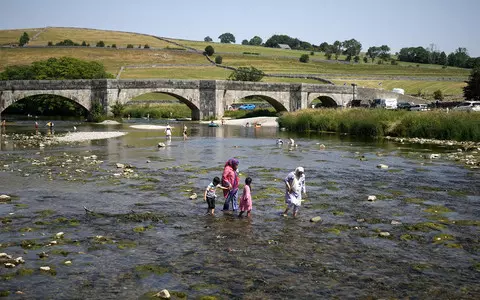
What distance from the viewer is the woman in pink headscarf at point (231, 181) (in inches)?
816

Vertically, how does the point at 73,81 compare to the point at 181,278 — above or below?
above

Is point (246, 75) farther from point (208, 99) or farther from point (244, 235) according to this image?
point (244, 235)

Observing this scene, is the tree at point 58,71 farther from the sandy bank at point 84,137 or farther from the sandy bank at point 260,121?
the sandy bank at point 84,137

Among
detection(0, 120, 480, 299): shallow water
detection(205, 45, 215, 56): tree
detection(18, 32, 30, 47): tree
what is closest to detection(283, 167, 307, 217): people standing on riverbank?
detection(0, 120, 480, 299): shallow water

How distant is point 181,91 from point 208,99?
4.70 metres

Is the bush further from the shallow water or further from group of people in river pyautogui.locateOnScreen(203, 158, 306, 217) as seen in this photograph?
group of people in river pyautogui.locateOnScreen(203, 158, 306, 217)

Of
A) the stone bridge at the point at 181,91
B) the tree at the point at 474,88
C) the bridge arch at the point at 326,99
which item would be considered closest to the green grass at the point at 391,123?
the stone bridge at the point at 181,91

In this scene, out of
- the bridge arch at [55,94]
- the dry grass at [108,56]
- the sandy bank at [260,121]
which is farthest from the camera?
the dry grass at [108,56]

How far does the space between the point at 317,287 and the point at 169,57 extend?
156 metres

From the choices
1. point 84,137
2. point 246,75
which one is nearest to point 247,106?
point 246,75

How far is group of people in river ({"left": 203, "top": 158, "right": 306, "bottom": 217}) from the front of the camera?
2000 centimetres

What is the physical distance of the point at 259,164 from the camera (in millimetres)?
35750

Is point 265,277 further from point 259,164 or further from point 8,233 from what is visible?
point 259,164

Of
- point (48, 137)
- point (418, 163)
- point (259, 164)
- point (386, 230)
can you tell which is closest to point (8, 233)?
point (386, 230)
